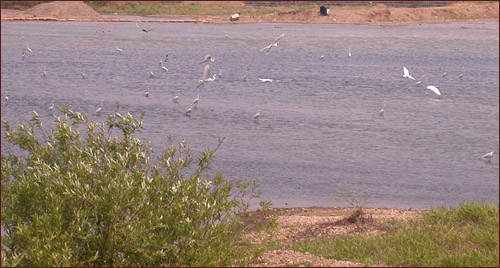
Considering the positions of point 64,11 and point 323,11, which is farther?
point 64,11

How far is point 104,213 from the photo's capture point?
226 inches

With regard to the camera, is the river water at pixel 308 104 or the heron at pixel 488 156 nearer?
the river water at pixel 308 104

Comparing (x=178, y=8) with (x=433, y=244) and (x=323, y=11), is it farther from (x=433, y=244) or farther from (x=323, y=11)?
(x=433, y=244)

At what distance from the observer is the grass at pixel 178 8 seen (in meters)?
56.1

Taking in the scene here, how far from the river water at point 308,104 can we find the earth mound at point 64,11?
1687 centimetres

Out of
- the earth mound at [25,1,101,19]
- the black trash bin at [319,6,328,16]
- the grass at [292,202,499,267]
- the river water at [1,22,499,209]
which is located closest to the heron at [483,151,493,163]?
the river water at [1,22,499,209]

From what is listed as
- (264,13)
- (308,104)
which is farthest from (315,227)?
(264,13)

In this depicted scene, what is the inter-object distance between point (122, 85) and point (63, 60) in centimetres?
691

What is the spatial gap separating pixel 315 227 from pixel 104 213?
10.1 ft

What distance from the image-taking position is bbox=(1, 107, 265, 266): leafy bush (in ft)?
18.3

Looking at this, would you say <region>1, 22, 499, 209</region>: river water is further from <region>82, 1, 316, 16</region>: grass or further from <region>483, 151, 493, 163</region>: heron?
<region>82, 1, 316, 16</region>: grass

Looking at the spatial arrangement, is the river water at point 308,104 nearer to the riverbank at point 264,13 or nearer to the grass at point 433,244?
the grass at point 433,244

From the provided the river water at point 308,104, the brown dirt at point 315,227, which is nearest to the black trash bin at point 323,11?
the river water at point 308,104

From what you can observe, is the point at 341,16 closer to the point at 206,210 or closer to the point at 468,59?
the point at 468,59
